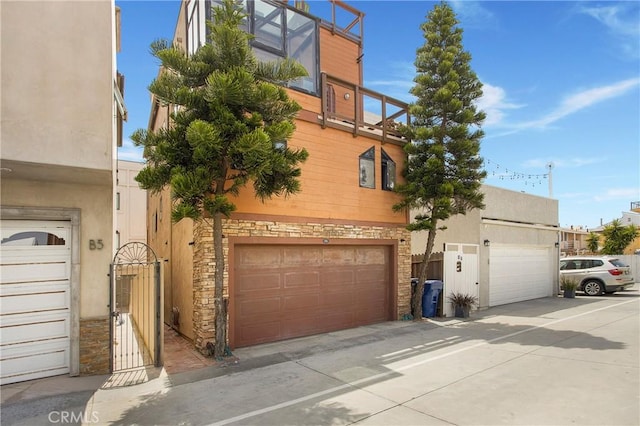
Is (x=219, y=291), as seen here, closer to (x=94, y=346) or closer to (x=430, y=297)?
(x=94, y=346)

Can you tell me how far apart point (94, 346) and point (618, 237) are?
3236 cm

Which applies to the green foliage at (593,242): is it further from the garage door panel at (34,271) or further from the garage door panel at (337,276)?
the garage door panel at (34,271)

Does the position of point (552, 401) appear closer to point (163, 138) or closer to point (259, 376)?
point (259, 376)

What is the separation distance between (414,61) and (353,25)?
4.51 meters

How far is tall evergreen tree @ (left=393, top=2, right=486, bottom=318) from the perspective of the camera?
11.5m

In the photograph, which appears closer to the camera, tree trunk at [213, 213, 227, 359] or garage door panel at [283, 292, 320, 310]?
tree trunk at [213, 213, 227, 359]

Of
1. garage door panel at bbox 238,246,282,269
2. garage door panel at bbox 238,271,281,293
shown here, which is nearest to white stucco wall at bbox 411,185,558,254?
garage door panel at bbox 238,246,282,269

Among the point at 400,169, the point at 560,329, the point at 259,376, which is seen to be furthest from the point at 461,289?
the point at 259,376

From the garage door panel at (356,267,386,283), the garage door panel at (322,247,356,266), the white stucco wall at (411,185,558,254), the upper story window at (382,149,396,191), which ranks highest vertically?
the upper story window at (382,149,396,191)

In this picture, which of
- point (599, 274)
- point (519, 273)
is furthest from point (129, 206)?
point (599, 274)

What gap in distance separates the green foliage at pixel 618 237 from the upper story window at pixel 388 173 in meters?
24.2

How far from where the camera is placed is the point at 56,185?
6762 millimetres

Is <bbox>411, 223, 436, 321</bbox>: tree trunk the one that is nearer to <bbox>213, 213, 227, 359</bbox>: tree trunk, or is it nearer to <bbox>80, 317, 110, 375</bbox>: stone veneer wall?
<bbox>213, 213, 227, 359</bbox>: tree trunk

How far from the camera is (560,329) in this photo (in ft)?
33.6
